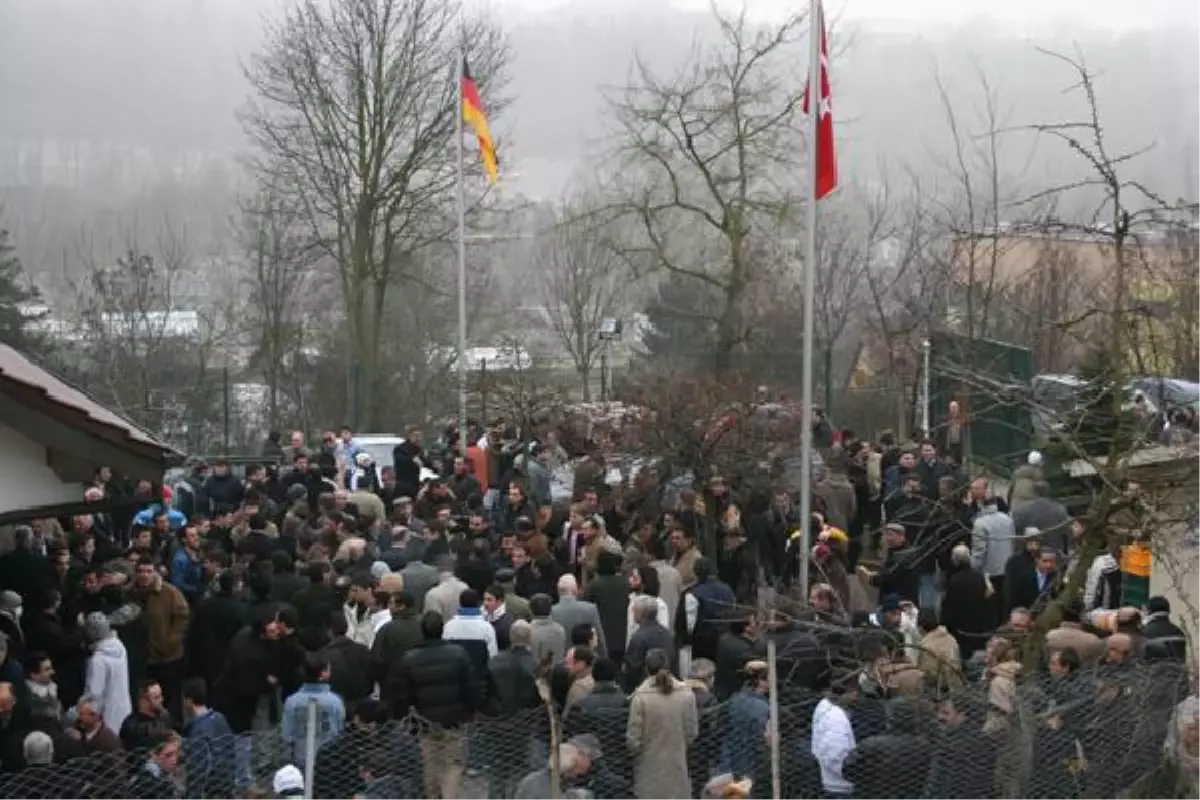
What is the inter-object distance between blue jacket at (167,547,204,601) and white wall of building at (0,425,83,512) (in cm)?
293

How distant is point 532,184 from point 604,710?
7076cm

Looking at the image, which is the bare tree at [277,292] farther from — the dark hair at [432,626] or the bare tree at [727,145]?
the dark hair at [432,626]

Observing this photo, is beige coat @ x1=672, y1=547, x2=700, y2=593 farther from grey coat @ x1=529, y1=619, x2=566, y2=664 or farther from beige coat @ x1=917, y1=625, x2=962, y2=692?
beige coat @ x1=917, y1=625, x2=962, y2=692

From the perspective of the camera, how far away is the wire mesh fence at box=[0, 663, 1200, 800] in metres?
8.61

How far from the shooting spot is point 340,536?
48.8 ft

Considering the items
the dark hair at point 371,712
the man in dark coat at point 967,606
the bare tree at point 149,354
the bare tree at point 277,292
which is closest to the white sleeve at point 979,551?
the man in dark coat at point 967,606

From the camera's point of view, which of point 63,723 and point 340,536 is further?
point 340,536

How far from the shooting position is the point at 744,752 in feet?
31.0

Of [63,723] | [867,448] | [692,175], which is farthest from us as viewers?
[692,175]

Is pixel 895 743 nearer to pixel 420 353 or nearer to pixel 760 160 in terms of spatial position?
pixel 760 160

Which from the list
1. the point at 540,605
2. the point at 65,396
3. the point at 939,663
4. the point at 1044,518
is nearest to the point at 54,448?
the point at 65,396

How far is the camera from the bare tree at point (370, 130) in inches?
1253

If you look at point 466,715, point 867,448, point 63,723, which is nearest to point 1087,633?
point 466,715

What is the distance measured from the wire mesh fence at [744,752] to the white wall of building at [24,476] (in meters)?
2.20
